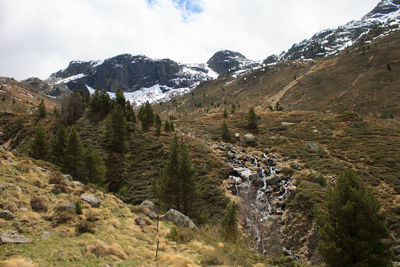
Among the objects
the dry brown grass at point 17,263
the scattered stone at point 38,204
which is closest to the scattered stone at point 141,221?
the scattered stone at point 38,204

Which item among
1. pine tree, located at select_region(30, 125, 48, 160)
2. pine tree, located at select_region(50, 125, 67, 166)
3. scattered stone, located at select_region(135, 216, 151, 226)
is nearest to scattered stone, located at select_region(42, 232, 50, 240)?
scattered stone, located at select_region(135, 216, 151, 226)

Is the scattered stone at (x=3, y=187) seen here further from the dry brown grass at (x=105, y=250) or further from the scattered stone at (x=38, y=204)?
the dry brown grass at (x=105, y=250)

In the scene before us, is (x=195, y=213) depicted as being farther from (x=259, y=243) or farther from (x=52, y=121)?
(x=52, y=121)

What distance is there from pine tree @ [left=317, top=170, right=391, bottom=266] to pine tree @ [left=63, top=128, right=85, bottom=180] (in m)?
29.2

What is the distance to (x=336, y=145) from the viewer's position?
42281 millimetres

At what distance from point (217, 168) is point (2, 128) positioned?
65029 millimetres

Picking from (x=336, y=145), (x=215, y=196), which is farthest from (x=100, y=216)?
(x=336, y=145)

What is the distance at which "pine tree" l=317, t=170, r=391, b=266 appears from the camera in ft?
47.1

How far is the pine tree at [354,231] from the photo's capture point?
47.1 ft

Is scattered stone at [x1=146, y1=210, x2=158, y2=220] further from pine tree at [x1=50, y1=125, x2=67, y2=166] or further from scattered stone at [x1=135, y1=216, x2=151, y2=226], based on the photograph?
pine tree at [x1=50, y1=125, x2=67, y2=166]

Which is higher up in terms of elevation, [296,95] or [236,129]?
[296,95]

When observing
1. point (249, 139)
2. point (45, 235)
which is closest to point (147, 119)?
point (249, 139)

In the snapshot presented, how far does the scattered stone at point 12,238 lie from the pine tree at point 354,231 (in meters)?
17.6

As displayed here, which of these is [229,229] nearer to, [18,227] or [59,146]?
[18,227]
